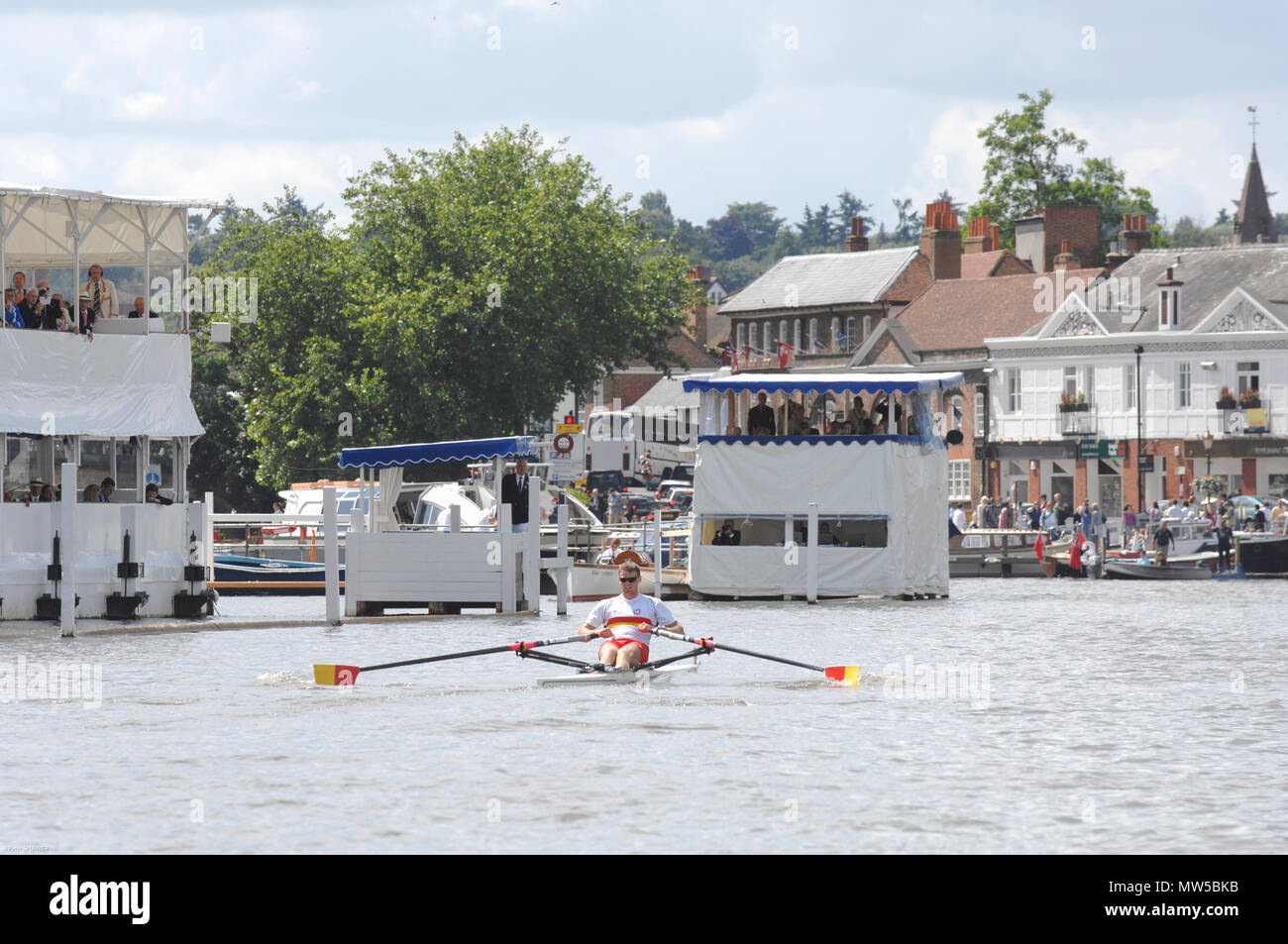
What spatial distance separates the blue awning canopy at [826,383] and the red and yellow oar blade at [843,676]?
17659 millimetres

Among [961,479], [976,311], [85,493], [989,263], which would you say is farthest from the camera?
[989,263]

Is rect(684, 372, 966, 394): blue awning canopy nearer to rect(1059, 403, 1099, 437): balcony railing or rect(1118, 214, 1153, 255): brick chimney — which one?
rect(1059, 403, 1099, 437): balcony railing

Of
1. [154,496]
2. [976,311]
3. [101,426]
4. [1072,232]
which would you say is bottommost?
[154,496]

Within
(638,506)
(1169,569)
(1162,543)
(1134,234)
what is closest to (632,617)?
(1169,569)

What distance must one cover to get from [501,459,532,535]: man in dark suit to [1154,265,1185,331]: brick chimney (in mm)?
51296

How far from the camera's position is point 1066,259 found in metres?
94.5

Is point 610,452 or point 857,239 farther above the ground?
point 857,239

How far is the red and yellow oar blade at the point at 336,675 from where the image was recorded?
78.5 feet

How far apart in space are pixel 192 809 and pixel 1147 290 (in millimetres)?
75179

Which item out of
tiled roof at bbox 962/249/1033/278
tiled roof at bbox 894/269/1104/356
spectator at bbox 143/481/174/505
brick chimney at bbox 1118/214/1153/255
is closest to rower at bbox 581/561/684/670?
spectator at bbox 143/481/174/505

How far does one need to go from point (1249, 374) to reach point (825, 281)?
33.9 metres

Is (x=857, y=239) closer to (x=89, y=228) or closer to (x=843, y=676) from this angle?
(x=89, y=228)

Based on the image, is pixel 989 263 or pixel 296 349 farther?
pixel 989 263

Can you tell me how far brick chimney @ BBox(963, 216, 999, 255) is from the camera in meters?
103
